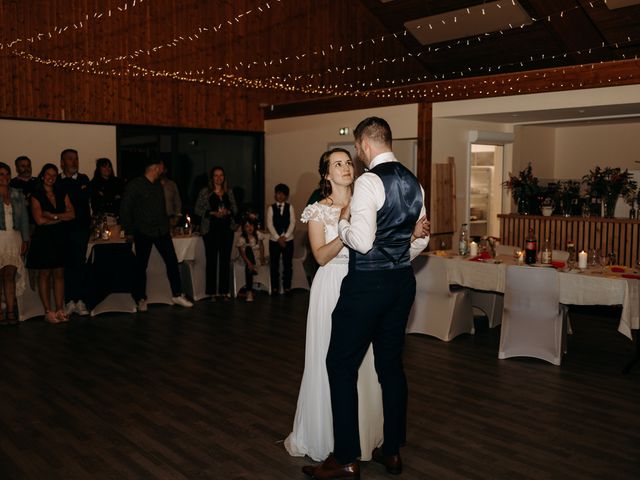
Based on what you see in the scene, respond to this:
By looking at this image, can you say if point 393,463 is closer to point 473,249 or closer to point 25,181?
point 473,249

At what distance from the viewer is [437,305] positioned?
6824mm

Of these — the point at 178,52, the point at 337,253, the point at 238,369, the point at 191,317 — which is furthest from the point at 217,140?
the point at 337,253

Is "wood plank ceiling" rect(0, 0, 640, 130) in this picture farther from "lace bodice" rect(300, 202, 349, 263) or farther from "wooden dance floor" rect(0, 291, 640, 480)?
"lace bodice" rect(300, 202, 349, 263)

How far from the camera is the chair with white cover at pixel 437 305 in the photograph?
6727 mm

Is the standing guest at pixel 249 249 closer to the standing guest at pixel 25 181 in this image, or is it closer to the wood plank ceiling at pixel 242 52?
the standing guest at pixel 25 181

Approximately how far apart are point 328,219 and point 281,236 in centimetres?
550

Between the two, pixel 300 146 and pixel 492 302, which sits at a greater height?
pixel 300 146

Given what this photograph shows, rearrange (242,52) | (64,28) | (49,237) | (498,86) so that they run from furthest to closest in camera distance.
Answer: (242,52), (64,28), (498,86), (49,237)

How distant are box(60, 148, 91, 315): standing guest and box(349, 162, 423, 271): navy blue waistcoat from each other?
5.11 meters

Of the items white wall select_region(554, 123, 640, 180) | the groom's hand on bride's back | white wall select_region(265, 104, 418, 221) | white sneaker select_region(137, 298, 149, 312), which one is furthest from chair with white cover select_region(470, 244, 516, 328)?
white wall select_region(554, 123, 640, 180)

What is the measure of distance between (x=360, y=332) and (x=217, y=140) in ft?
30.0

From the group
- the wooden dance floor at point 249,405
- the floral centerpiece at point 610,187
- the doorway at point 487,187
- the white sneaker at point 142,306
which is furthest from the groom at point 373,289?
the doorway at point 487,187

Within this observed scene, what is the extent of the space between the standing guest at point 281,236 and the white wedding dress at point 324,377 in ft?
17.6

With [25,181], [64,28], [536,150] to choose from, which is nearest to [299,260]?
[25,181]
